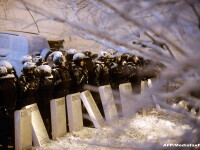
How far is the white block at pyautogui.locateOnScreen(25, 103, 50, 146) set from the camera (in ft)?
15.0

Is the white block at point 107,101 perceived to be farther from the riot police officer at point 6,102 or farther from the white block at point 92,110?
the riot police officer at point 6,102

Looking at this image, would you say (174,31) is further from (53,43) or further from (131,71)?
(53,43)

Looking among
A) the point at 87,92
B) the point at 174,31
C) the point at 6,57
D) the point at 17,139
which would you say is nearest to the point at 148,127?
the point at 87,92

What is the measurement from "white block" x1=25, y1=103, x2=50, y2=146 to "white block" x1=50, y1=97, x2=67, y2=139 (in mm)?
322

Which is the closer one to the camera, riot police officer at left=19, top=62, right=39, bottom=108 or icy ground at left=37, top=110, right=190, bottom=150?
icy ground at left=37, top=110, right=190, bottom=150

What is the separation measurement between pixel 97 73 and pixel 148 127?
2.09 meters

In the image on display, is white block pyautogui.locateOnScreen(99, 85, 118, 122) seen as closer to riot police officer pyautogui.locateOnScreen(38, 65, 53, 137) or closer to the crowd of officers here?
the crowd of officers

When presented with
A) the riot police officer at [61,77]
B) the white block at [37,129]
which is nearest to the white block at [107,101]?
the riot police officer at [61,77]

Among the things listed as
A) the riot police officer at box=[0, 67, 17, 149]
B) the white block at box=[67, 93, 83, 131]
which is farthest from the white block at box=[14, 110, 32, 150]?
the white block at box=[67, 93, 83, 131]

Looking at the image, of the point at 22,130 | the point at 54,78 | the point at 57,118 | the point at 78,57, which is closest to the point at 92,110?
the point at 57,118

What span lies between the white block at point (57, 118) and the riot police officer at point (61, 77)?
26.9 inches

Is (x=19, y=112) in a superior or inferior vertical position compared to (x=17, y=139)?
superior

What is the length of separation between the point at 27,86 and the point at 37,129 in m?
0.90

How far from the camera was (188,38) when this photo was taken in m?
1.70
